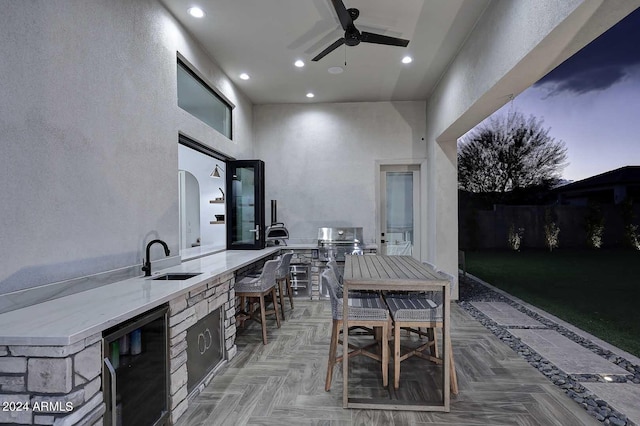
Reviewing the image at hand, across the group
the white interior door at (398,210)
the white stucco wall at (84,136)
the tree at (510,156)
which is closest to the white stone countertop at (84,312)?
the white stucco wall at (84,136)

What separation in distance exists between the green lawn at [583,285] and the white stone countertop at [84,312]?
4077 mm

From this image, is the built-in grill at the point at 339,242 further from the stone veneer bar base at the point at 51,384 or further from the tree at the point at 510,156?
the tree at the point at 510,156

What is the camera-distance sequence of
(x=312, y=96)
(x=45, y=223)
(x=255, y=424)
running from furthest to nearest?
(x=312, y=96) → (x=255, y=424) → (x=45, y=223)

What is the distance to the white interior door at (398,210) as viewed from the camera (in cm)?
555

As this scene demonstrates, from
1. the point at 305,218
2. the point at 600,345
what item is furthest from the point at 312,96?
the point at 600,345

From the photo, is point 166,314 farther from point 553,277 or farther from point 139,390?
point 553,277

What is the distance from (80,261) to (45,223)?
33cm

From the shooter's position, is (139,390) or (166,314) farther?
(166,314)

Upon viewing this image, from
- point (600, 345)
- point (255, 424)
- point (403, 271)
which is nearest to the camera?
point (255, 424)

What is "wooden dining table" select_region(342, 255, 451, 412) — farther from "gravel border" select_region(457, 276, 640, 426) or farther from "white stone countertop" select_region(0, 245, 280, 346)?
"white stone countertop" select_region(0, 245, 280, 346)

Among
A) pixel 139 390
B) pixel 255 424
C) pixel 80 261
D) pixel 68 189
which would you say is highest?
pixel 68 189

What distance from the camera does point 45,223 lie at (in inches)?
68.0

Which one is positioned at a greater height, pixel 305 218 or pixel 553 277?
pixel 305 218

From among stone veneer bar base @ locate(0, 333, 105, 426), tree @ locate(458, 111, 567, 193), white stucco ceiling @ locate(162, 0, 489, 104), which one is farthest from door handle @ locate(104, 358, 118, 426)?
tree @ locate(458, 111, 567, 193)
